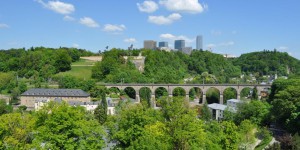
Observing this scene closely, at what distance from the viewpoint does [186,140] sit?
21.5m

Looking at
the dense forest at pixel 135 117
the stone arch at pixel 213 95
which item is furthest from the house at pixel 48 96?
the stone arch at pixel 213 95

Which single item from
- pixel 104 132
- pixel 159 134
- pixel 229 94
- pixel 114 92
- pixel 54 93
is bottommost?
pixel 229 94

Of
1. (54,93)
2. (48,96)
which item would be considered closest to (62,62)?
(54,93)

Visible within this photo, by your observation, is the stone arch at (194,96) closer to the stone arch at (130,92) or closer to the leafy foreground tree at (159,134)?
the stone arch at (130,92)

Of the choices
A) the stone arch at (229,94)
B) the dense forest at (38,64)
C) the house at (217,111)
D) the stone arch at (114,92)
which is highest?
the dense forest at (38,64)

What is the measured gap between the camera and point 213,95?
8088 cm

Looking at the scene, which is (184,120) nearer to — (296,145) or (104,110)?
(296,145)

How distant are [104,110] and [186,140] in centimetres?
2895

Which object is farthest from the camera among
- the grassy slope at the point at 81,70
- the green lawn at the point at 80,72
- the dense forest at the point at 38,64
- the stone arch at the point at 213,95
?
the green lawn at the point at 80,72

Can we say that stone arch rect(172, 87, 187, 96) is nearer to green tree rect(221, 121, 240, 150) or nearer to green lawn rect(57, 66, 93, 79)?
green lawn rect(57, 66, 93, 79)

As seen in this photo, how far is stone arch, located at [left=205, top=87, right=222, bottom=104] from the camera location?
263 feet

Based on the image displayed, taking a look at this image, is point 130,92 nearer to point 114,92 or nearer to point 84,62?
point 114,92

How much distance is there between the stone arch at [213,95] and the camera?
263ft

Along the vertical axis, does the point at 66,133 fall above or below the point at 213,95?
above
